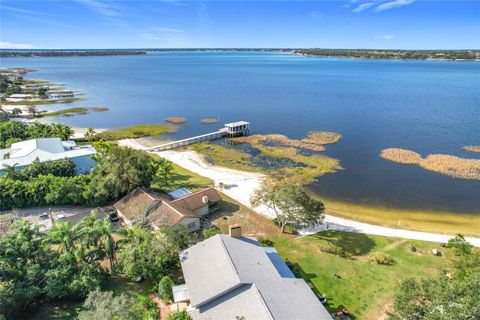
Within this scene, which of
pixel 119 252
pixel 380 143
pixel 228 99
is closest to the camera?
pixel 119 252

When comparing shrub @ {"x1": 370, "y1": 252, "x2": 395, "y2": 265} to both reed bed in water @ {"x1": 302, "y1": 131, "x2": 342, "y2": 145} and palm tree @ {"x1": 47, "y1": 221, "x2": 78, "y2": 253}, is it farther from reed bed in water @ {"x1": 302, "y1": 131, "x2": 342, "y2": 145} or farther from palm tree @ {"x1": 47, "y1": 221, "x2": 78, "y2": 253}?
reed bed in water @ {"x1": 302, "y1": 131, "x2": 342, "y2": 145}

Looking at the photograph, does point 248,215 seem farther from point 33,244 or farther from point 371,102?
point 371,102

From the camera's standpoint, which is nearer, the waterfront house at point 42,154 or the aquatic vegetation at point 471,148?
the waterfront house at point 42,154

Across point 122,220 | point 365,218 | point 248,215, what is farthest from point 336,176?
point 122,220

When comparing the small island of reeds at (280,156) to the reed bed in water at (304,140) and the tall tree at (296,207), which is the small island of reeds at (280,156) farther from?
the tall tree at (296,207)

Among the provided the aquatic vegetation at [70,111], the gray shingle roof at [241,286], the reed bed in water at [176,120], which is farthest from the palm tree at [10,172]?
the aquatic vegetation at [70,111]

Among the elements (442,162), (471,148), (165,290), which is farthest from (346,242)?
(471,148)

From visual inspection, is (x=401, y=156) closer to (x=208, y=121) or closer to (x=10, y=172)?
(x=208, y=121)
